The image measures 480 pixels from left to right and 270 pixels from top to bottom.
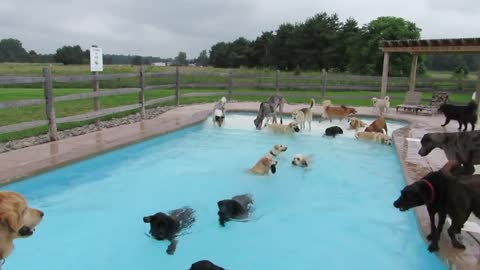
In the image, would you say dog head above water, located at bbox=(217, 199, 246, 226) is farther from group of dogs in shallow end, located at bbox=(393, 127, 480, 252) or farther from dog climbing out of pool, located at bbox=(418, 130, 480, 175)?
dog climbing out of pool, located at bbox=(418, 130, 480, 175)

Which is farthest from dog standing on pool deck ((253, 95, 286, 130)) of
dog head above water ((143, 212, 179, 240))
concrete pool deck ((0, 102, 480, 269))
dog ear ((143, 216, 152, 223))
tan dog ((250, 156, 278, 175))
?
dog ear ((143, 216, 152, 223))

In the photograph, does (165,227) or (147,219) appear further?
(165,227)

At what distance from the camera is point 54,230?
4891mm

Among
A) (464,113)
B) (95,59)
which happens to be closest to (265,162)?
(95,59)

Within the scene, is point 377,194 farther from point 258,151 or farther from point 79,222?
point 79,222

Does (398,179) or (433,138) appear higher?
(433,138)

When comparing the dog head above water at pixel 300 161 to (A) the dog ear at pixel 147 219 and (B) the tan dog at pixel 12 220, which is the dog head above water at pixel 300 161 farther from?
(B) the tan dog at pixel 12 220

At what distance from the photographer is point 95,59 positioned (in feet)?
30.1

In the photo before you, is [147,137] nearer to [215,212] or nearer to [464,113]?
[215,212]

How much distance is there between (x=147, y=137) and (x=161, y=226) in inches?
179

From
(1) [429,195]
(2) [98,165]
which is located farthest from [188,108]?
(1) [429,195]

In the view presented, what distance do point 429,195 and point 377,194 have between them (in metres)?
2.92

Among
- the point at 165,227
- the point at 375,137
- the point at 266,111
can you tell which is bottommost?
the point at 165,227

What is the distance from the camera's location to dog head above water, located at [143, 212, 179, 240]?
14.4 ft
